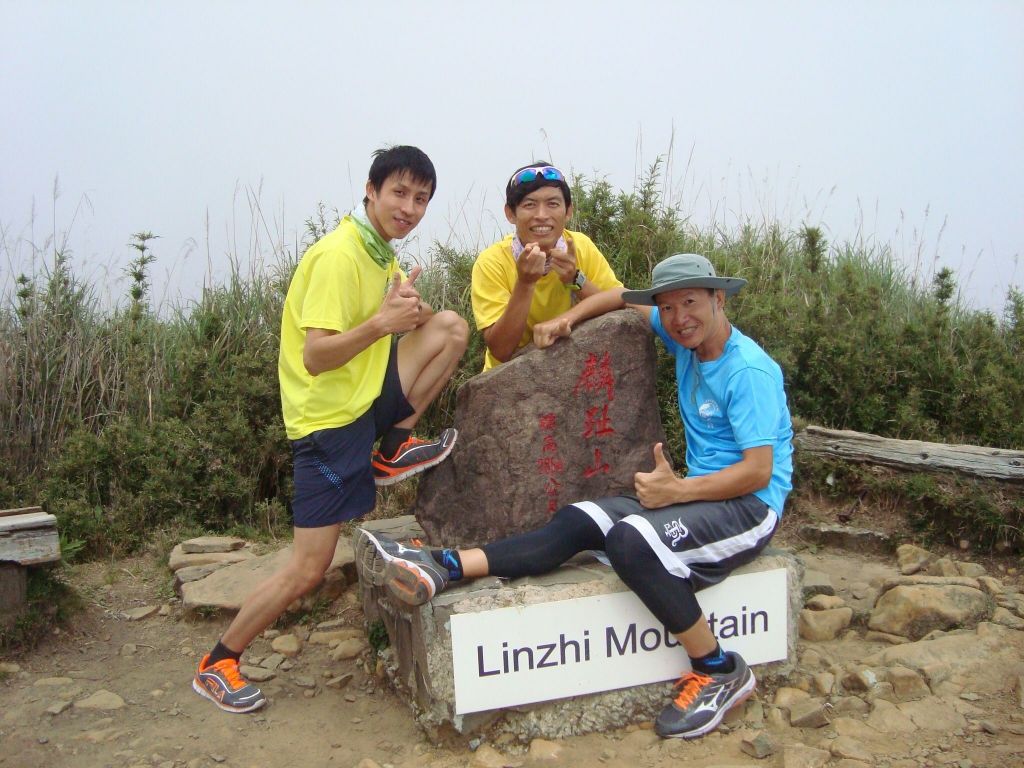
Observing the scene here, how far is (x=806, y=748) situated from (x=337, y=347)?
6.27ft

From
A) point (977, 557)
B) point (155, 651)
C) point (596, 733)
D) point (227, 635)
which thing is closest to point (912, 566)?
point (977, 557)

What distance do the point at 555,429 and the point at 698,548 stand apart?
2.63 feet

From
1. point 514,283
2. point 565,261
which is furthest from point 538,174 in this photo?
point 514,283

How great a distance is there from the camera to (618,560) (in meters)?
2.83

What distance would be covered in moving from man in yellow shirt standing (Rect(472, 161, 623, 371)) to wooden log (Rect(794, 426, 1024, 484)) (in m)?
1.85

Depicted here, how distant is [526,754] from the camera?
282 cm

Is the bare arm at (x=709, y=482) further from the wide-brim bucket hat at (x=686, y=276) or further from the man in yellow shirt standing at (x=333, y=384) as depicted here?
the man in yellow shirt standing at (x=333, y=384)

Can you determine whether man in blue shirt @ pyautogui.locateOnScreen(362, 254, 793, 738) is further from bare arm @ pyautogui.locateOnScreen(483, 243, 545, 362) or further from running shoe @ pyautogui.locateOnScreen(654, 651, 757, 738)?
bare arm @ pyautogui.locateOnScreen(483, 243, 545, 362)

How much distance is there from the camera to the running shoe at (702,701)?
2832 millimetres

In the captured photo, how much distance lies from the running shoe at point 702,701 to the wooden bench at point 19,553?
253 cm

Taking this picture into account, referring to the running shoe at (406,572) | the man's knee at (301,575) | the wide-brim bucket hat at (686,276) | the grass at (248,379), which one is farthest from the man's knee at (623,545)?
the grass at (248,379)

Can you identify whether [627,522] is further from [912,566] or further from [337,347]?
[912,566]

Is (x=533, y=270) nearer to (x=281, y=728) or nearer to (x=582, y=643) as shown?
(x=582, y=643)

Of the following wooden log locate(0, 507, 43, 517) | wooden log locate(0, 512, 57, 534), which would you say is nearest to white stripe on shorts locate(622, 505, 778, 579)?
wooden log locate(0, 512, 57, 534)
